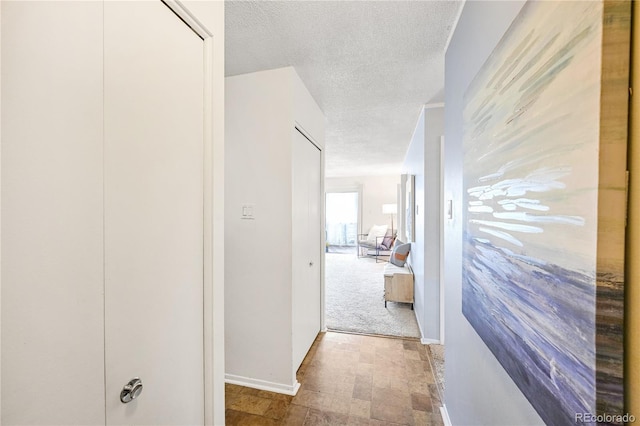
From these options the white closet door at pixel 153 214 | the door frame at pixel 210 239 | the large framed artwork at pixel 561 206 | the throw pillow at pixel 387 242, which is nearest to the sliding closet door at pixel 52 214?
the white closet door at pixel 153 214

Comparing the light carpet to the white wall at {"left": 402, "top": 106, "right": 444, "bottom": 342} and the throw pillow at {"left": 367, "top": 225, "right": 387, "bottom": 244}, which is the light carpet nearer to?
the white wall at {"left": 402, "top": 106, "right": 444, "bottom": 342}

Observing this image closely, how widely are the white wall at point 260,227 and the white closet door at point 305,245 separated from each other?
0.11 meters

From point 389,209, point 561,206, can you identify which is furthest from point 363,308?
point 389,209

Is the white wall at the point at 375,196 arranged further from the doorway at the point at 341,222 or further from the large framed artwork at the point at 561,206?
the large framed artwork at the point at 561,206

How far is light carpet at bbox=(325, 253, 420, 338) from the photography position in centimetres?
313

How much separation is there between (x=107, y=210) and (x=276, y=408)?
1864 mm

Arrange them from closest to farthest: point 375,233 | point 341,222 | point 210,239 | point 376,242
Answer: point 210,239 → point 376,242 → point 375,233 → point 341,222

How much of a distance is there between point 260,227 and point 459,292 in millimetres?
1444

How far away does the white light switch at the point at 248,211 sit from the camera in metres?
2.07

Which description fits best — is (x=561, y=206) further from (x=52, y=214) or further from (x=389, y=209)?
(x=389, y=209)

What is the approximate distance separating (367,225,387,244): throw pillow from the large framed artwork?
6735 millimetres

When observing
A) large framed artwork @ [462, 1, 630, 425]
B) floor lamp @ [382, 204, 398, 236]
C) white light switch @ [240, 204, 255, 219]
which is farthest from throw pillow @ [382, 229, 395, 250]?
large framed artwork @ [462, 1, 630, 425]

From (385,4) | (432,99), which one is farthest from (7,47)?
(432,99)

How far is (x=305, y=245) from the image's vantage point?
2.41 m
